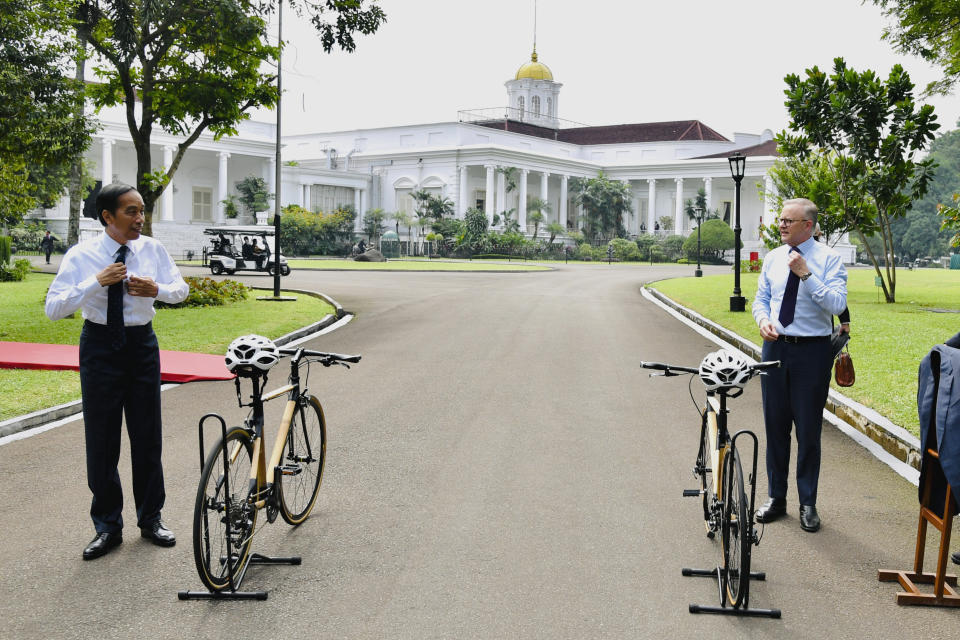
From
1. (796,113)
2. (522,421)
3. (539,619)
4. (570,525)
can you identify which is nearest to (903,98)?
(796,113)

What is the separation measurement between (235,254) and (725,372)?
35.2m

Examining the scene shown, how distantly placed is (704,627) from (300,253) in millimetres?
57947

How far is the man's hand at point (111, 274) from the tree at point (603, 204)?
2856 inches

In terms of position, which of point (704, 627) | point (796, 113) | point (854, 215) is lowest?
point (704, 627)

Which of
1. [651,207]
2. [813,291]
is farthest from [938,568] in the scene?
[651,207]

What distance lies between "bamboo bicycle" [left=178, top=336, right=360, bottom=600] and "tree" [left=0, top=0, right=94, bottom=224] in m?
12.2

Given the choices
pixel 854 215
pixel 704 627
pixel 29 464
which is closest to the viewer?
pixel 704 627

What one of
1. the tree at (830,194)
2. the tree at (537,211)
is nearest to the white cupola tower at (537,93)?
the tree at (537,211)

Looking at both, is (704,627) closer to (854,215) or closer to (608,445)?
(608,445)

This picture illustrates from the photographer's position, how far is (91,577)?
180 inches

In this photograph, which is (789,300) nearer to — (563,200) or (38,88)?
(38,88)

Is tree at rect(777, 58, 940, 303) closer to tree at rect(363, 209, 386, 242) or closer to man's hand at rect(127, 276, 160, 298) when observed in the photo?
man's hand at rect(127, 276, 160, 298)

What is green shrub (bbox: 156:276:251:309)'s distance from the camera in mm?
20694

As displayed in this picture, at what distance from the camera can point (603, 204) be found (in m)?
75.9
